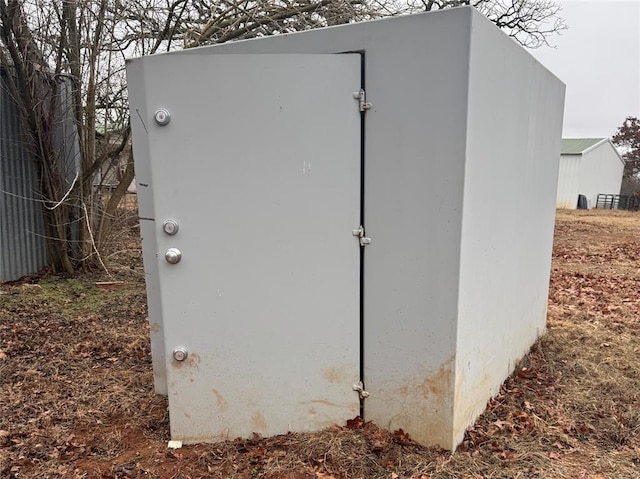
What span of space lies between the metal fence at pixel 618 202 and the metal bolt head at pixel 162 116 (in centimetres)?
3316

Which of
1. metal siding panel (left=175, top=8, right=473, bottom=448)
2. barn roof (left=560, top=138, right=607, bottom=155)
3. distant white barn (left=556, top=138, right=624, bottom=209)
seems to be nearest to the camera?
metal siding panel (left=175, top=8, right=473, bottom=448)

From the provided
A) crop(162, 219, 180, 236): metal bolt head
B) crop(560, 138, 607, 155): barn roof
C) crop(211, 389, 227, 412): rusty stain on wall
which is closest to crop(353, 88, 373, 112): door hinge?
crop(162, 219, 180, 236): metal bolt head

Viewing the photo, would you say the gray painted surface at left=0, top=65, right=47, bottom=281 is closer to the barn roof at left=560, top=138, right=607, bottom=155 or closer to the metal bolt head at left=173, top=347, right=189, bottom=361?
the metal bolt head at left=173, top=347, right=189, bottom=361

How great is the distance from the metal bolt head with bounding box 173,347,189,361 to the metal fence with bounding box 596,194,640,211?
33045mm

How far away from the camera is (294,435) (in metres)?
2.64

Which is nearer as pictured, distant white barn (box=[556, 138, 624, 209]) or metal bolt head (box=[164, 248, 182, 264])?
metal bolt head (box=[164, 248, 182, 264])

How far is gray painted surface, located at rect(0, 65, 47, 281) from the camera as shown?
6.35m

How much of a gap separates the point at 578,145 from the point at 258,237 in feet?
105

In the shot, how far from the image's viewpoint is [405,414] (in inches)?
101

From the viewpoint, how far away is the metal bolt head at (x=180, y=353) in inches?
98.7

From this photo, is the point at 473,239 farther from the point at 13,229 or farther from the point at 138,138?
the point at 13,229

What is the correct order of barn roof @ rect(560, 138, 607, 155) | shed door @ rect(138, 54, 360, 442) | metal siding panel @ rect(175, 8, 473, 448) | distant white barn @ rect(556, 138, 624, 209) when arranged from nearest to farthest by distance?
metal siding panel @ rect(175, 8, 473, 448), shed door @ rect(138, 54, 360, 442), distant white barn @ rect(556, 138, 624, 209), barn roof @ rect(560, 138, 607, 155)

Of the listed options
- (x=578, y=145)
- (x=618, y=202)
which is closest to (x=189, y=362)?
(x=578, y=145)

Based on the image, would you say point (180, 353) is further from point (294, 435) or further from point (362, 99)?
point (362, 99)
